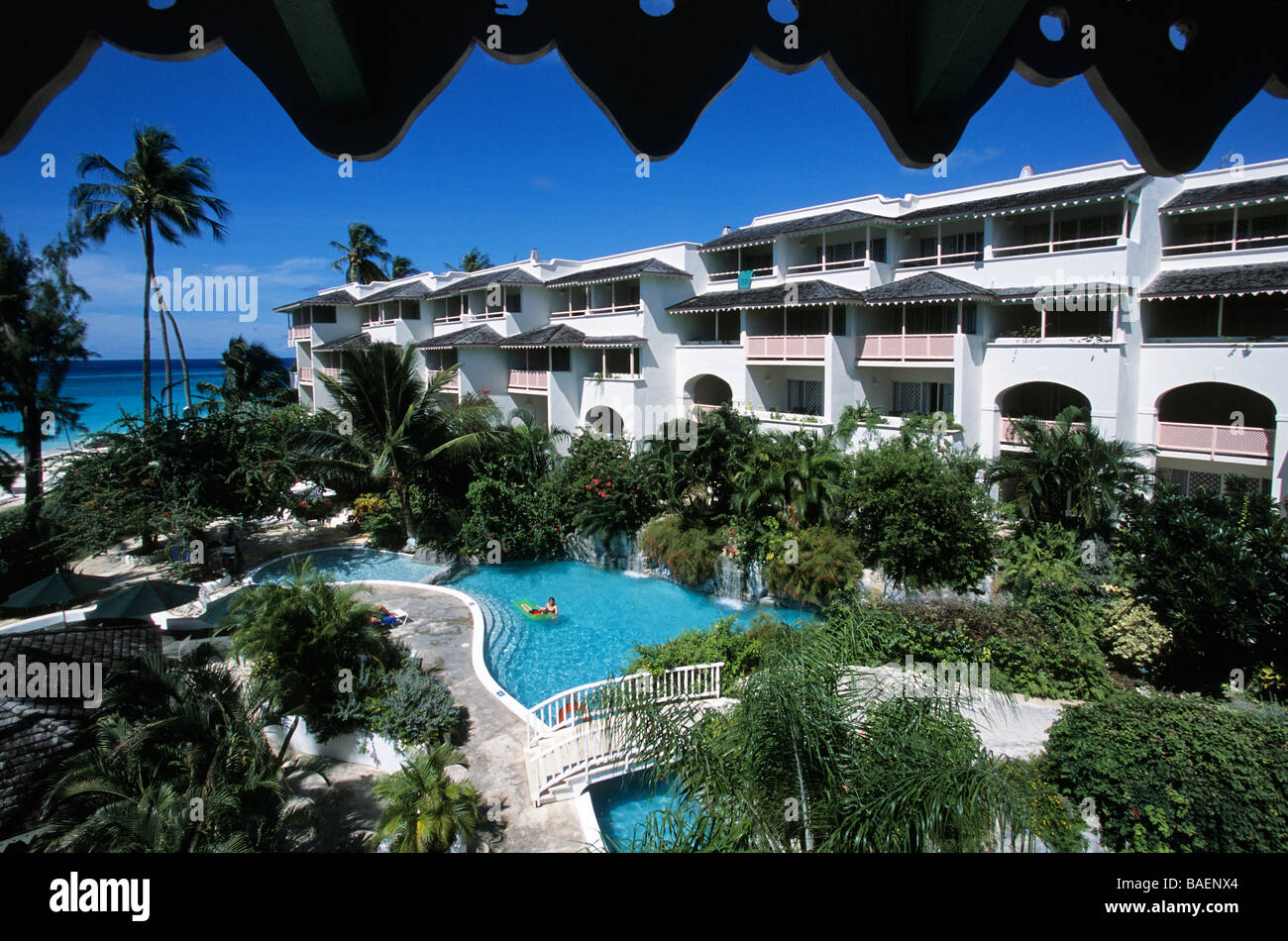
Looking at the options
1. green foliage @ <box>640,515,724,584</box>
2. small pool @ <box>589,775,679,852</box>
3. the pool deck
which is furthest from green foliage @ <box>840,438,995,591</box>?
the pool deck

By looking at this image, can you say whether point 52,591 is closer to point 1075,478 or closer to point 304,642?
point 304,642

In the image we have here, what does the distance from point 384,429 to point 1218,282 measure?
82.8ft

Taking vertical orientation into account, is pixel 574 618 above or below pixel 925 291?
below

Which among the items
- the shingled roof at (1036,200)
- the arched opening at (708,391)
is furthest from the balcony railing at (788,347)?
the shingled roof at (1036,200)

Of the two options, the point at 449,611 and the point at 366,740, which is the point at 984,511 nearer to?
the point at 449,611

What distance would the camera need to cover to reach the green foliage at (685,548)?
66.3ft

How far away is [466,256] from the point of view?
65688 mm

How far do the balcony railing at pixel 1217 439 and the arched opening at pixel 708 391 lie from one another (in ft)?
53.3

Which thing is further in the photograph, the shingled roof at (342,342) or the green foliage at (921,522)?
the shingled roof at (342,342)

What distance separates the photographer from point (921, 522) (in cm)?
1762

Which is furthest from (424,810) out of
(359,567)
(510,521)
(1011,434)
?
(1011,434)

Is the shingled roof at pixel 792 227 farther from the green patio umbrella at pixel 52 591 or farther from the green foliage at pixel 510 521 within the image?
the green patio umbrella at pixel 52 591

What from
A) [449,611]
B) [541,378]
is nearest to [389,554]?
[449,611]

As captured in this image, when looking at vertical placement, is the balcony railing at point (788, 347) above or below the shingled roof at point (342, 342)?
below
